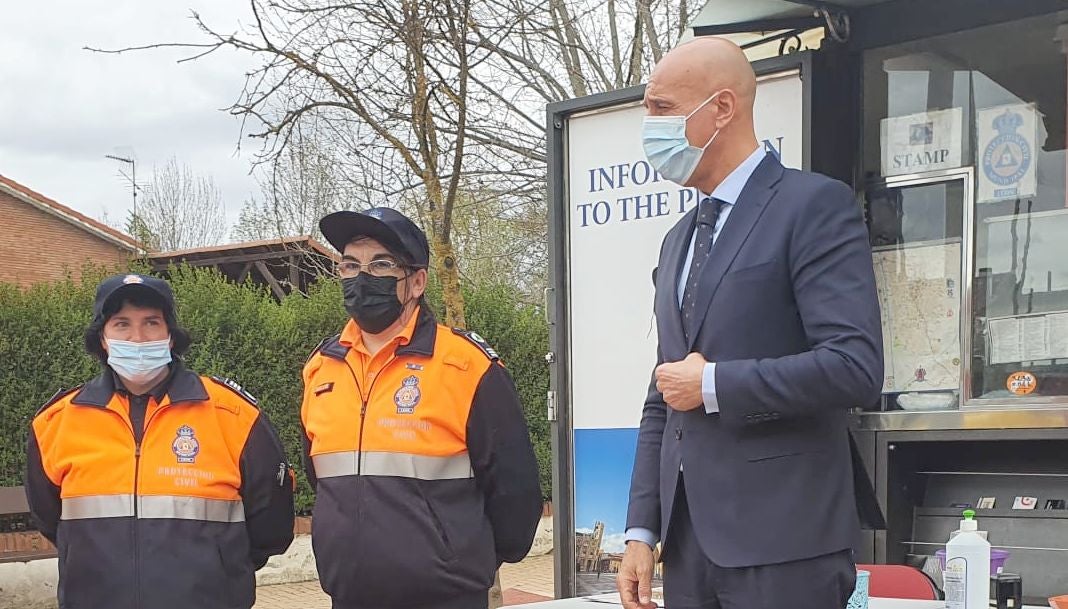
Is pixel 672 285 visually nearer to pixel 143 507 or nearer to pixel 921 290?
pixel 143 507

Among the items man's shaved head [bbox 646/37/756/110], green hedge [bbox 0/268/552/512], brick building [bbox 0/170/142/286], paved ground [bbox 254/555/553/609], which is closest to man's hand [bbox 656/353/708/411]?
man's shaved head [bbox 646/37/756/110]

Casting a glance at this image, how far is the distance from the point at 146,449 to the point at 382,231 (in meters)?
0.94

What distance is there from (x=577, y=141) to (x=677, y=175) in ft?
10.1

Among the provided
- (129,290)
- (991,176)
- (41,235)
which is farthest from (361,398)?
(41,235)

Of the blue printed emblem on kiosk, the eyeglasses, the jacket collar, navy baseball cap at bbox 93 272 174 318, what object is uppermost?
the blue printed emblem on kiosk

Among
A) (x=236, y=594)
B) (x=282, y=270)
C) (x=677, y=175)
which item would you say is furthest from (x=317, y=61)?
(x=282, y=270)

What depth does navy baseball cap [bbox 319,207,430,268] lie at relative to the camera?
3.47 metres

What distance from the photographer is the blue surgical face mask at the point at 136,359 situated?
3553 mm

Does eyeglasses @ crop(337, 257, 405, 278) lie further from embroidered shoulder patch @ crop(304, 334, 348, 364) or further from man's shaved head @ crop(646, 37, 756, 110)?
man's shaved head @ crop(646, 37, 756, 110)

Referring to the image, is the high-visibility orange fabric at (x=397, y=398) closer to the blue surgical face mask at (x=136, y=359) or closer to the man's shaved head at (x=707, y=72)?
the blue surgical face mask at (x=136, y=359)

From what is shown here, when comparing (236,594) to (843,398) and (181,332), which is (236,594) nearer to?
(181,332)

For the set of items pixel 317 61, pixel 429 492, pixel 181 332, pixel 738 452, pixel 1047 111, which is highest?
pixel 317 61

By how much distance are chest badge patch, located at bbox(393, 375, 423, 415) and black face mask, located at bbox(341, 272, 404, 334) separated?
8.2 inches

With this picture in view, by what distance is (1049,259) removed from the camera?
4.61 metres
